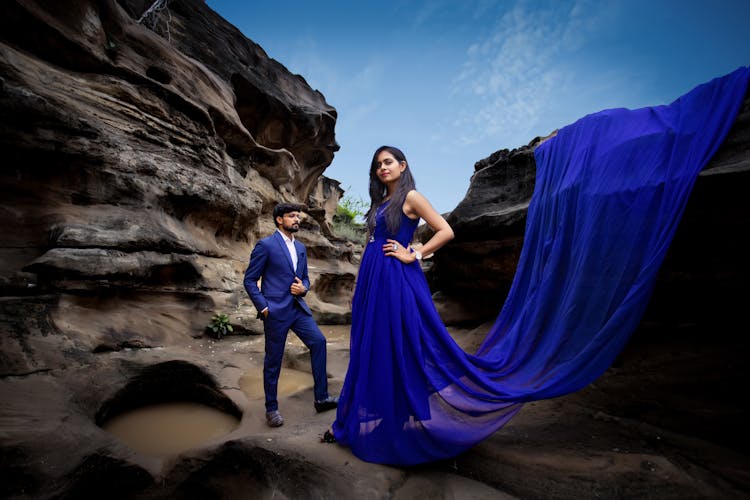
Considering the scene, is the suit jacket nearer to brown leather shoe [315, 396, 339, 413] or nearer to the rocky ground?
brown leather shoe [315, 396, 339, 413]

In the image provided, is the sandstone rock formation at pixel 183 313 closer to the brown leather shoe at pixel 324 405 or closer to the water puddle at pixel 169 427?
the water puddle at pixel 169 427

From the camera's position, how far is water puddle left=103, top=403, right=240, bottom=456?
2.84m

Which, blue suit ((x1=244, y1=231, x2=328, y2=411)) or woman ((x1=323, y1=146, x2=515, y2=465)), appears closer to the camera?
woman ((x1=323, y1=146, x2=515, y2=465))

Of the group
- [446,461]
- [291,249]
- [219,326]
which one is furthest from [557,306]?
[219,326]

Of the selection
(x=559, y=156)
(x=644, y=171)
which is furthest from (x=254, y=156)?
(x=644, y=171)

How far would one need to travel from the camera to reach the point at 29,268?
3.73 metres

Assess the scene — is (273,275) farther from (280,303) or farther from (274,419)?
(274,419)

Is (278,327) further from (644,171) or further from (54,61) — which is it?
(54,61)

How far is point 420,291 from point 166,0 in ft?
35.8

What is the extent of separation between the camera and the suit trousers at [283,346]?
298cm

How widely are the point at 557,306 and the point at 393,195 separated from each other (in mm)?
1480

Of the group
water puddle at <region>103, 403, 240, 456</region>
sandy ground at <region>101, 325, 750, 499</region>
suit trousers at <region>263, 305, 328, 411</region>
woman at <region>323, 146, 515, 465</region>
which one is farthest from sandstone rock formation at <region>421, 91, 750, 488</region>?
water puddle at <region>103, 403, 240, 456</region>

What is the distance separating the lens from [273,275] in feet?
10.2

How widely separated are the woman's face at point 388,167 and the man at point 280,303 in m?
1.13
